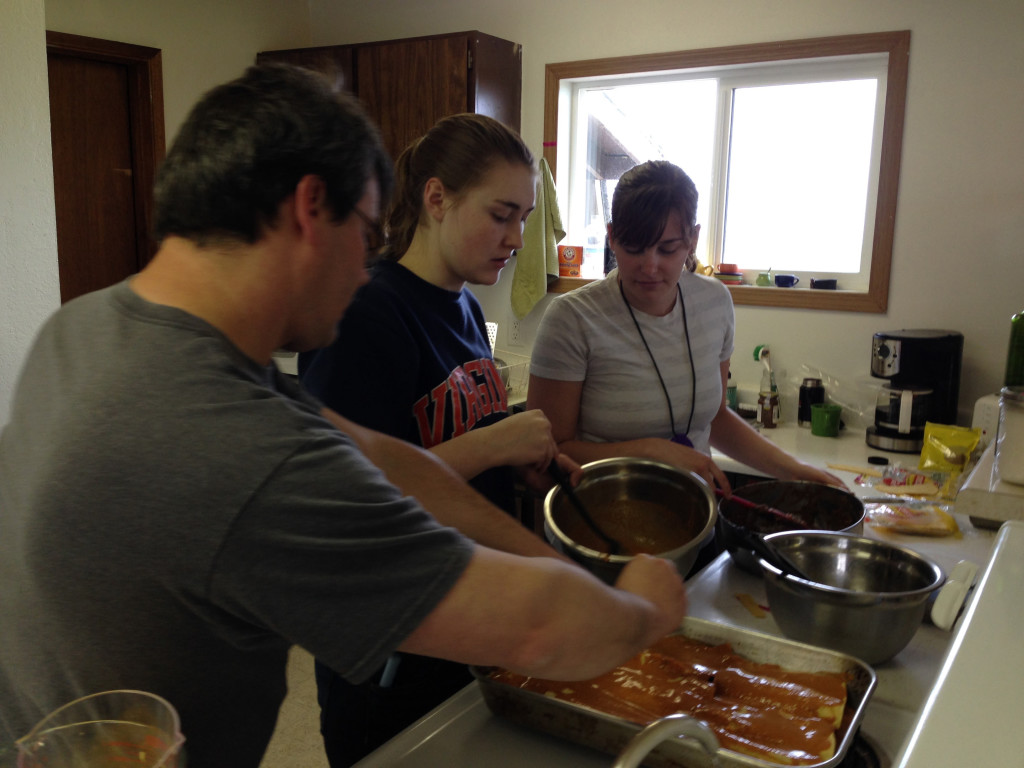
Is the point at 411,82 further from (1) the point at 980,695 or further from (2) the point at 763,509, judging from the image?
(1) the point at 980,695

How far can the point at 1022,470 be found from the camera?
63.9 inches

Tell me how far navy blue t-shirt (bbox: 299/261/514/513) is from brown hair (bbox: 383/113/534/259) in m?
0.10

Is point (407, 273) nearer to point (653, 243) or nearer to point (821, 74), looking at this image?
point (653, 243)

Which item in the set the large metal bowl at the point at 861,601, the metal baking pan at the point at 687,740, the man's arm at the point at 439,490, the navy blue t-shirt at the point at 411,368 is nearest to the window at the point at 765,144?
the large metal bowl at the point at 861,601

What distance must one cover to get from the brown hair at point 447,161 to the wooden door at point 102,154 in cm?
244

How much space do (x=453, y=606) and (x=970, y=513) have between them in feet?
4.69

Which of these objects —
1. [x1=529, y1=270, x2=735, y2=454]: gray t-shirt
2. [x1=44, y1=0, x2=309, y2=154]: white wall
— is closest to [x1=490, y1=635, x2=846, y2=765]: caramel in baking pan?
[x1=529, y1=270, x2=735, y2=454]: gray t-shirt

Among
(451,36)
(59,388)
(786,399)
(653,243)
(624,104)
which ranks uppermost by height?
(451,36)

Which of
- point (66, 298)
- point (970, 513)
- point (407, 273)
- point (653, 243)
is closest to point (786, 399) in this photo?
point (970, 513)

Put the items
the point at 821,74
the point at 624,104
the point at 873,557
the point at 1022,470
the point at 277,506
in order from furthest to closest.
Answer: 1. the point at 624,104
2. the point at 821,74
3. the point at 1022,470
4. the point at 873,557
5. the point at 277,506

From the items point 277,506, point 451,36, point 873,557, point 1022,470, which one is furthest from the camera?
point 451,36

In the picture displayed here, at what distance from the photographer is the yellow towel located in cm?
333

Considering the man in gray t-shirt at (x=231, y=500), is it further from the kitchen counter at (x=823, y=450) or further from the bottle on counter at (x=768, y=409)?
the bottle on counter at (x=768, y=409)

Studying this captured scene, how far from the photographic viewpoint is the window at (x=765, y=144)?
2844 mm
